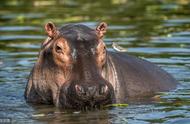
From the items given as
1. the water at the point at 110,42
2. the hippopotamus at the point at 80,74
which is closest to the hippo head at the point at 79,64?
the hippopotamus at the point at 80,74

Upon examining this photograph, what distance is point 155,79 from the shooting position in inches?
485

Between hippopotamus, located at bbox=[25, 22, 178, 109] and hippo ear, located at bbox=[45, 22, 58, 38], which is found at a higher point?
hippo ear, located at bbox=[45, 22, 58, 38]

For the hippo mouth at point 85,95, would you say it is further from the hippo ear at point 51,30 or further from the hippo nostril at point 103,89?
the hippo ear at point 51,30

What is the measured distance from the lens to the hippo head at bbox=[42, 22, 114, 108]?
9531mm

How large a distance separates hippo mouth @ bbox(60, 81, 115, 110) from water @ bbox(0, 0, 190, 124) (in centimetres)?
18

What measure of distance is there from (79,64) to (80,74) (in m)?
0.19

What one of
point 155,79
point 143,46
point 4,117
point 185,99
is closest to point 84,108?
point 4,117

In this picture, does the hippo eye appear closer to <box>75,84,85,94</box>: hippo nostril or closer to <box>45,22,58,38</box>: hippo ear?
<box>45,22,58,38</box>: hippo ear

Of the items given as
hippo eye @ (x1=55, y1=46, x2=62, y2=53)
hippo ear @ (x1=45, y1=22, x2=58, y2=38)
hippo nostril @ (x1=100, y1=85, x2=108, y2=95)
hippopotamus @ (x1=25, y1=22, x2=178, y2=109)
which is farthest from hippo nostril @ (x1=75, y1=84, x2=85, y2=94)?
hippo ear @ (x1=45, y1=22, x2=58, y2=38)

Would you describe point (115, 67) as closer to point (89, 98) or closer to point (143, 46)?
point (89, 98)

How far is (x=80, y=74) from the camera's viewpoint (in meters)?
9.73

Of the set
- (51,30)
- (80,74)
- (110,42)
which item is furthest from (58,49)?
(110,42)

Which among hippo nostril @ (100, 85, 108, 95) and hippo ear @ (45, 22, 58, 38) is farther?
hippo ear @ (45, 22, 58, 38)

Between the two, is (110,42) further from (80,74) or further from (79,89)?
(79,89)
